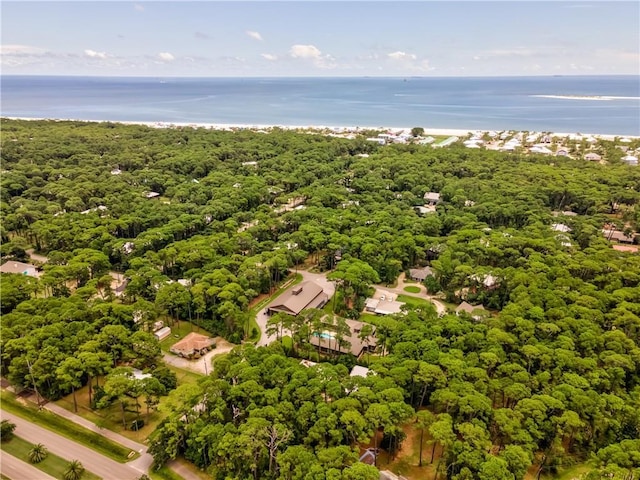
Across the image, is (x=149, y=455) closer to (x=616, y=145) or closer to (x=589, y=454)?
(x=589, y=454)

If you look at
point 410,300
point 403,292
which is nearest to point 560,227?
point 403,292

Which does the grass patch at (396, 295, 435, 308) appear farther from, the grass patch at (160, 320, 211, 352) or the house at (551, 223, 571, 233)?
the house at (551, 223, 571, 233)

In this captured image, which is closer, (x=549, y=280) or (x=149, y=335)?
(x=149, y=335)

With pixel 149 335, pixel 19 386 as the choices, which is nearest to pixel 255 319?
pixel 149 335

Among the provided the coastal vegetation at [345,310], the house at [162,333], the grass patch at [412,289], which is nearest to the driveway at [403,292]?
the grass patch at [412,289]

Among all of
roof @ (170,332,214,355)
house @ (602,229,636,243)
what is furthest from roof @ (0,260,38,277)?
house @ (602,229,636,243)
